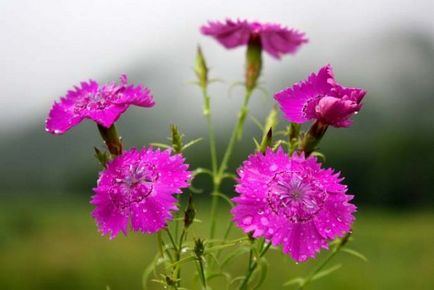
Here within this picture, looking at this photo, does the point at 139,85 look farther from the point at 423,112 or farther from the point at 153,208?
the point at 423,112

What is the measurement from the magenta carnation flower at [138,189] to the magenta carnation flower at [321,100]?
17 centimetres

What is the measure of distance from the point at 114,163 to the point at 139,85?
0.50 ft

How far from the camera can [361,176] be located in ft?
46.3

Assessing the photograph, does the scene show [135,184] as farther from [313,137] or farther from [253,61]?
[253,61]

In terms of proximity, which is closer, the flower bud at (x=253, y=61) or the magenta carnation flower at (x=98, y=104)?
the magenta carnation flower at (x=98, y=104)

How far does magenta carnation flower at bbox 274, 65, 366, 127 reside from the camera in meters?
0.79

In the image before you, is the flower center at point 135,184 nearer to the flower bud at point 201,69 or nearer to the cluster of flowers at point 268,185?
the cluster of flowers at point 268,185

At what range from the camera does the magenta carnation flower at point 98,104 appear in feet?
2.78

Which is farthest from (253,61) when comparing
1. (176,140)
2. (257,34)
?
(176,140)

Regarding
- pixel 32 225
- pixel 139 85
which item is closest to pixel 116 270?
pixel 32 225

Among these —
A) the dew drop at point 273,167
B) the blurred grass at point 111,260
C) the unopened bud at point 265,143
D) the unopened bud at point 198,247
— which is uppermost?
the dew drop at point 273,167

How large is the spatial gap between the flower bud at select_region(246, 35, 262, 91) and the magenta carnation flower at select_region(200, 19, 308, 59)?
1 centimetres

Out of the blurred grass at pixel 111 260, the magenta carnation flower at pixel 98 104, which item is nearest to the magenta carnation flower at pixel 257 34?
the magenta carnation flower at pixel 98 104

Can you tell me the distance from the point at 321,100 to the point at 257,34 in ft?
1.83
